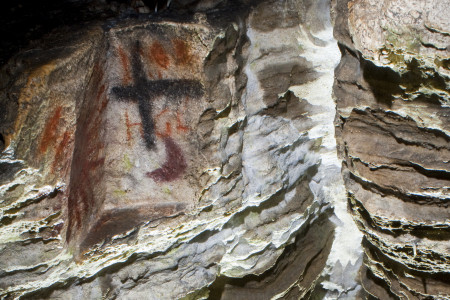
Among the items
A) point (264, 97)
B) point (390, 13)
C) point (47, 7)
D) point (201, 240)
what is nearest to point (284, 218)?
point (201, 240)

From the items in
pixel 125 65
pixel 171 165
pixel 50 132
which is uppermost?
pixel 125 65

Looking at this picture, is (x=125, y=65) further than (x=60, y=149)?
No

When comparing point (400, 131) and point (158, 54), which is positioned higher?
point (158, 54)

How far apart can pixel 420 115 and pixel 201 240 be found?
2.84 feet

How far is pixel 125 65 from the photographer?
1.20 m

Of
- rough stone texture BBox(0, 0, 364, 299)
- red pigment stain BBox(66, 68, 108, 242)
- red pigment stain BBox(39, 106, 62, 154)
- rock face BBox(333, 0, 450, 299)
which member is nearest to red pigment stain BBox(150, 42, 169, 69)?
rough stone texture BBox(0, 0, 364, 299)

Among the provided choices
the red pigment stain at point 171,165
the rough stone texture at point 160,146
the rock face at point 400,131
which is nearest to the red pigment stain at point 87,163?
the rough stone texture at point 160,146

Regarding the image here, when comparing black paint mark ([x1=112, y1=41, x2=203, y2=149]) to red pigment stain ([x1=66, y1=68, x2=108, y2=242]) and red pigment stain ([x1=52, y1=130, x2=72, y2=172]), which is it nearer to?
red pigment stain ([x1=66, y1=68, x2=108, y2=242])

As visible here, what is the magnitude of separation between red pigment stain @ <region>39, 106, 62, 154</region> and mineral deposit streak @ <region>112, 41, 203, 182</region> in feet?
0.84

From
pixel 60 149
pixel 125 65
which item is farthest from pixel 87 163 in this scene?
pixel 125 65

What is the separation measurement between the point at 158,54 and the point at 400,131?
79 cm

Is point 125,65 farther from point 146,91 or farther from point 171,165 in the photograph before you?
point 171,165

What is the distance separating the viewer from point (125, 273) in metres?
1.54

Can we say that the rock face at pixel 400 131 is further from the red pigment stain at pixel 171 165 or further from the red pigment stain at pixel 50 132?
the red pigment stain at pixel 50 132
